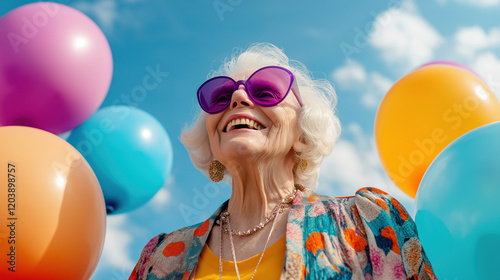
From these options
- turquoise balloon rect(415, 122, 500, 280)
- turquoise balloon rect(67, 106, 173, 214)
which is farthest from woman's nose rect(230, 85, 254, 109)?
turquoise balloon rect(67, 106, 173, 214)

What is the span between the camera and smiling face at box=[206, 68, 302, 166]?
2309 mm

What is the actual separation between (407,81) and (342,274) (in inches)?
73.3

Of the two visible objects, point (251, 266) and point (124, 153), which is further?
point (124, 153)

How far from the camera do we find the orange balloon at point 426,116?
3.05 metres

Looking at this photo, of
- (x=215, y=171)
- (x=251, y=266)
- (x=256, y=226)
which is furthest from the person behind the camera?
(x=215, y=171)

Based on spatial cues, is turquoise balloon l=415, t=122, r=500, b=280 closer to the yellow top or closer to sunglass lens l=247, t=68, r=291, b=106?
the yellow top

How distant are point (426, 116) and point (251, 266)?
168 cm

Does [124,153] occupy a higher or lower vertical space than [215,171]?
higher

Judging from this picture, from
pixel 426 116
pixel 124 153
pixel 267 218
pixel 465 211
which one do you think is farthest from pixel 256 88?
pixel 124 153

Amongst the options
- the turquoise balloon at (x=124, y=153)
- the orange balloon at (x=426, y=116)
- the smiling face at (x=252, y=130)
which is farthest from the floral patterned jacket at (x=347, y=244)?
the turquoise balloon at (x=124, y=153)

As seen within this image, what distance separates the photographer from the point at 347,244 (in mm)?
1933

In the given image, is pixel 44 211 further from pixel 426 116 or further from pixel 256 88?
pixel 426 116

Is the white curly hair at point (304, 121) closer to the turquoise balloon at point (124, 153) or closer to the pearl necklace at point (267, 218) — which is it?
the pearl necklace at point (267, 218)

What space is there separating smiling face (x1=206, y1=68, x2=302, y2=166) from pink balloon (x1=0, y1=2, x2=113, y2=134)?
1.11 m
